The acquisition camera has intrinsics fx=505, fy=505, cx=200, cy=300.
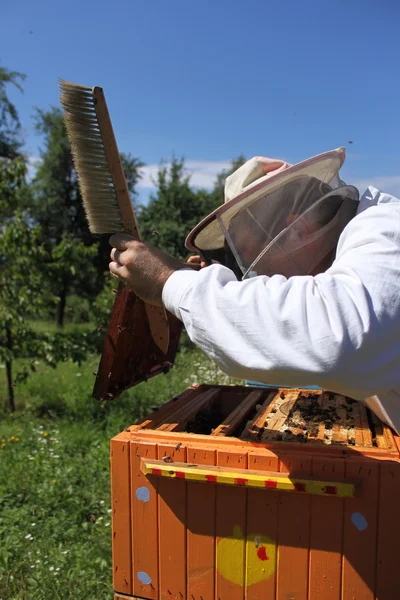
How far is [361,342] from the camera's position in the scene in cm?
104

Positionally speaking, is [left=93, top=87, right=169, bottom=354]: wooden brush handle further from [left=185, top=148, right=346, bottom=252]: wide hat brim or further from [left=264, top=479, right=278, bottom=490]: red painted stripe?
[left=264, top=479, right=278, bottom=490]: red painted stripe

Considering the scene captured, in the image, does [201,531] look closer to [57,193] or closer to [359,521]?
[359,521]

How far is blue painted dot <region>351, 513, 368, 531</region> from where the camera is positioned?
140cm

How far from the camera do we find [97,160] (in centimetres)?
149

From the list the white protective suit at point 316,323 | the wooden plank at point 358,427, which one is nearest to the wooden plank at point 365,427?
the wooden plank at point 358,427

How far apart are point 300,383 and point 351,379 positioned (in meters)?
0.11

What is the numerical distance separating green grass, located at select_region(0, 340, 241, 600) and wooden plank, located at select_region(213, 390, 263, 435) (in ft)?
A: 4.57

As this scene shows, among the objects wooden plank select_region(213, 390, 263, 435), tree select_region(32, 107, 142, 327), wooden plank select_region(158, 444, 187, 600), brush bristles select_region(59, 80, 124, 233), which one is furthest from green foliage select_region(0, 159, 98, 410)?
tree select_region(32, 107, 142, 327)

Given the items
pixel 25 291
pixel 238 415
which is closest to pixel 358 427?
pixel 238 415

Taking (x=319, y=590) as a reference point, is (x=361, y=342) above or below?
above

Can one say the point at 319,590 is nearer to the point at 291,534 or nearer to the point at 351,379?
the point at 291,534

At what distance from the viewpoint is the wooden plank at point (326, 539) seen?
1.42 meters

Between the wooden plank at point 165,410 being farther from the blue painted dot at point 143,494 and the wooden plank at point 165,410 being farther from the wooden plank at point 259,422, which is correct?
the wooden plank at point 259,422

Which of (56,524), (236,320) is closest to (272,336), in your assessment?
(236,320)
